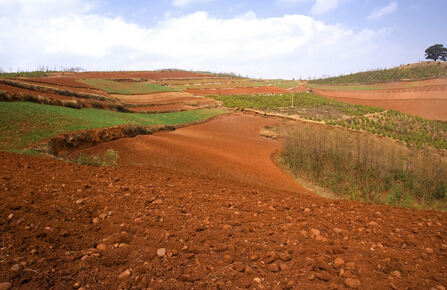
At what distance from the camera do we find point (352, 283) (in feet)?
11.1

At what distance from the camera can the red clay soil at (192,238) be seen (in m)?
3.44

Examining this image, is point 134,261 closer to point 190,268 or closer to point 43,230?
point 190,268

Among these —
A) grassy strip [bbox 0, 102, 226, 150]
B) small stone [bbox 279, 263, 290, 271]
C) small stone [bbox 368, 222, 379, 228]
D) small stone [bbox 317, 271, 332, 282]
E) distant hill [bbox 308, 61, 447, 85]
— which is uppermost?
distant hill [bbox 308, 61, 447, 85]

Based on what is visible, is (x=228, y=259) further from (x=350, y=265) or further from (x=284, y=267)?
(x=350, y=265)

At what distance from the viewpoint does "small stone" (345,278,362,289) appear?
11.0 feet

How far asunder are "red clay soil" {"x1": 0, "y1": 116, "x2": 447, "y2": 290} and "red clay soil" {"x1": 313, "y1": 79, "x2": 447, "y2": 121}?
114 ft

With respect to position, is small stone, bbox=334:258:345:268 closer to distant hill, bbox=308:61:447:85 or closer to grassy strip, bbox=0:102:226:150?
grassy strip, bbox=0:102:226:150

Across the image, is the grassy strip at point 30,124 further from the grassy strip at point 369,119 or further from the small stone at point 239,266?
the grassy strip at point 369,119

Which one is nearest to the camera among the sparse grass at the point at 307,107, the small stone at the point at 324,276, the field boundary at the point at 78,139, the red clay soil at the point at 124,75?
the small stone at the point at 324,276

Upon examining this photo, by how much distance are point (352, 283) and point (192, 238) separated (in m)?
2.38

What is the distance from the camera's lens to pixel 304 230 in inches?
194

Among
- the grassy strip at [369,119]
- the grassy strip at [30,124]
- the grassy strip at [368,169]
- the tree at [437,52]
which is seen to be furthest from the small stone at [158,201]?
the tree at [437,52]

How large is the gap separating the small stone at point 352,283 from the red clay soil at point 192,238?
11 millimetres

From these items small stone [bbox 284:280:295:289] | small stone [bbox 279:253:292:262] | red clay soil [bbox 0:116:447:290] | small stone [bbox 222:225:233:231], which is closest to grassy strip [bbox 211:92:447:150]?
red clay soil [bbox 0:116:447:290]
